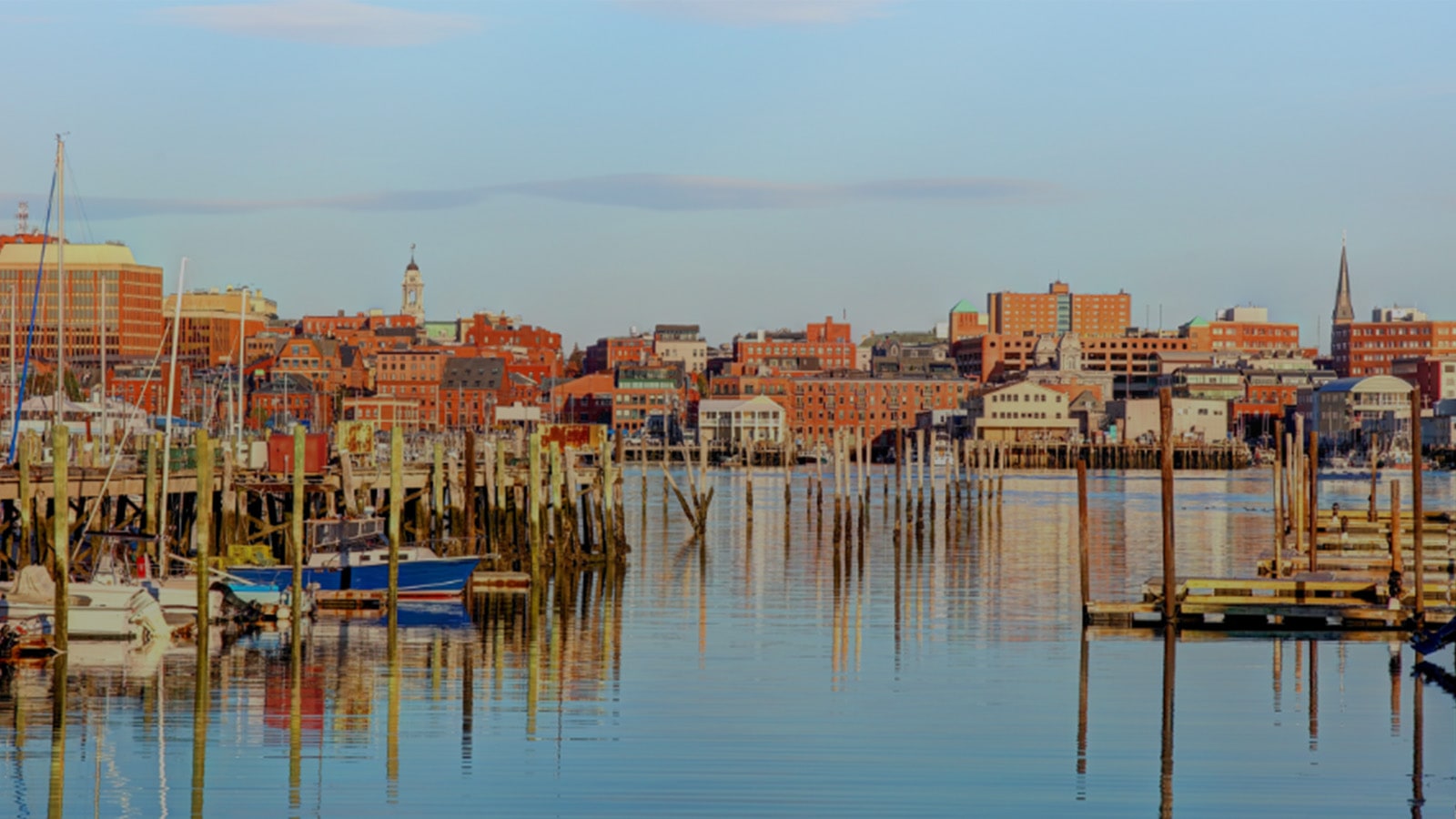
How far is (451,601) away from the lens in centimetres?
4603

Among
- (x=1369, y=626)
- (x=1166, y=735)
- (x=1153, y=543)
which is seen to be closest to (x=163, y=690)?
(x=1166, y=735)

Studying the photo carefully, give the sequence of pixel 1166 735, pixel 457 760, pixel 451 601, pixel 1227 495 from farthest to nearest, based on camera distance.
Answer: pixel 1227 495 < pixel 451 601 < pixel 1166 735 < pixel 457 760

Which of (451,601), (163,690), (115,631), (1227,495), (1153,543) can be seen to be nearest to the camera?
(163,690)

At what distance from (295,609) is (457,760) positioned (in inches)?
529

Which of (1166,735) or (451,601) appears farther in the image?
(451,601)

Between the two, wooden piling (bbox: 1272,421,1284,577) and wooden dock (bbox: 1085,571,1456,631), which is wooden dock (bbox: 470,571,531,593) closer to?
wooden dock (bbox: 1085,571,1456,631)

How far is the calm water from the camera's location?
2419cm

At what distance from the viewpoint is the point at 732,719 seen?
98.0ft

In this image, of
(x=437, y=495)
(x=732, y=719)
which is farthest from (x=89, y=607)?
(x=437, y=495)

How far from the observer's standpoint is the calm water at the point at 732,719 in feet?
79.4

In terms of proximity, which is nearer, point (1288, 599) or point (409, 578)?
point (1288, 599)

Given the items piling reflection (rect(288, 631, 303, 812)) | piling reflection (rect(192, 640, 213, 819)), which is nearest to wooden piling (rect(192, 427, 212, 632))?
piling reflection (rect(192, 640, 213, 819))

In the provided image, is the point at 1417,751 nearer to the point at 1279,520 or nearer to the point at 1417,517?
the point at 1417,517

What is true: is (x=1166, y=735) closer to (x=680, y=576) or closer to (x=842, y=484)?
(x=680, y=576)
